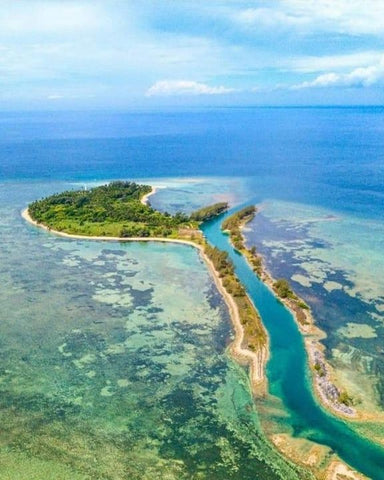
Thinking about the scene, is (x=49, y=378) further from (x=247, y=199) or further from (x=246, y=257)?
(x=247, y=199)

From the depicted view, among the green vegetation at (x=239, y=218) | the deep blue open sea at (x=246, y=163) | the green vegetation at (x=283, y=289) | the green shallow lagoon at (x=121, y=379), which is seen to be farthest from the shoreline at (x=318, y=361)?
the deep blue open sea at (x=246, y=163)

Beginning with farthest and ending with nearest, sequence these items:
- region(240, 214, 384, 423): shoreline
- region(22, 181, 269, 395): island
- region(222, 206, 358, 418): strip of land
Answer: region(22, 181, 269, 395): island, region(222, 206, 358, 418): strip of land, region(240, 214, 384, 423): shoreline

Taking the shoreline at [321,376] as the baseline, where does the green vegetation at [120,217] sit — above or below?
above

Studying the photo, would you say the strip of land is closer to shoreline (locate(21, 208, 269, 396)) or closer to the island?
the island

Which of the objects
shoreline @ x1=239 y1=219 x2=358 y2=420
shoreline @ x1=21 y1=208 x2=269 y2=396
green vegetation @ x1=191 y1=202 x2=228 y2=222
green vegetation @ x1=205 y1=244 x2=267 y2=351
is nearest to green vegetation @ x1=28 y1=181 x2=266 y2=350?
green vegetation @ x1=191 y1=202 x2=228 y2=222

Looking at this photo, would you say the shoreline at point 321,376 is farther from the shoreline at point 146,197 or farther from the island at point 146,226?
the shoreline at point 146,197

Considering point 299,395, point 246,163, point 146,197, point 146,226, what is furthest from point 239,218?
point 246,163

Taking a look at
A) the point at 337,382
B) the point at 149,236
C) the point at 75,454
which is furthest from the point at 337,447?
the point at 149,236

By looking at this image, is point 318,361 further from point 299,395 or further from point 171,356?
point 171,356

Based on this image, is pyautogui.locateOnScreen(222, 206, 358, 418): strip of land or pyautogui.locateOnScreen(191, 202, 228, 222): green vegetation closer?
pyautogui.locateOnScreen(222, 206, 358, 418): strip of land
